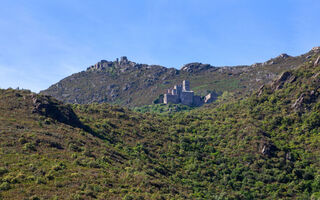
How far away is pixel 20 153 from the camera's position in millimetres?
29672

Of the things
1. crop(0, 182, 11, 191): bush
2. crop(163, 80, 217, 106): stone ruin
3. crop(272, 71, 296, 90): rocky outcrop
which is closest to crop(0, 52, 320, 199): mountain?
crop(0, 182, 11, 191): bush

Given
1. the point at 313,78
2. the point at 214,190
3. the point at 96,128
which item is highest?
the point at 313,78

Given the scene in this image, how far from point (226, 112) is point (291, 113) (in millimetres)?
21381

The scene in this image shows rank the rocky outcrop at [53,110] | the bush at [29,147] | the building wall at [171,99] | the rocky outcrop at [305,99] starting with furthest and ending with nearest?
the building wall at [171,99]
the rocky outcrop at [305,99]
the rocky outcrop at [53,110]
the bush at [29,147]

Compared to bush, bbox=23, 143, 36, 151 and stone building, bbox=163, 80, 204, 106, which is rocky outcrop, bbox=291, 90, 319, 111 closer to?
bush, bbox=23, 143, 36, 151

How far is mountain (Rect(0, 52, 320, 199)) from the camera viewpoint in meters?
27.2

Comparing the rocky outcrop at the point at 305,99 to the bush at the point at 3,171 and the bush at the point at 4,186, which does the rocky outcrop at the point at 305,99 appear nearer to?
the bush at the point at 3,171

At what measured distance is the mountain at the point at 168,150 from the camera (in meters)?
27.2

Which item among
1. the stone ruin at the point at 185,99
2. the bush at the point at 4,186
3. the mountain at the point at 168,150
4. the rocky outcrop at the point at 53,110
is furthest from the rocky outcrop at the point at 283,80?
the bush at the point at 4,186

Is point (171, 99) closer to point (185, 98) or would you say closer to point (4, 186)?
point (185, 98)

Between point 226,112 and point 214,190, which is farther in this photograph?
point 226,112

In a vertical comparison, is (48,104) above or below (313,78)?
below

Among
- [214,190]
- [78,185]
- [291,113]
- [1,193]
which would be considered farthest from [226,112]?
[1,193]

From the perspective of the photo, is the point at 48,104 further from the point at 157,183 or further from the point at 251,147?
the point at 251,147
